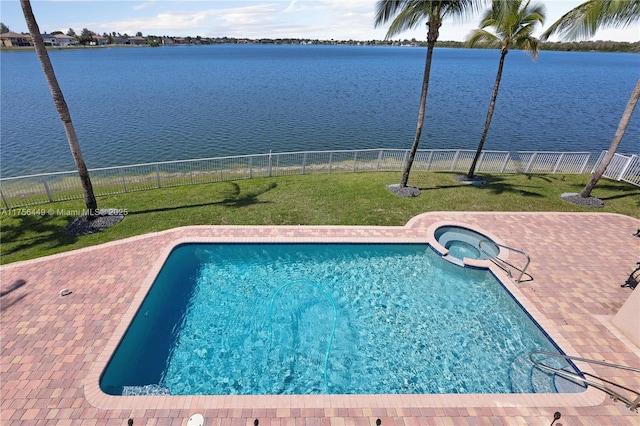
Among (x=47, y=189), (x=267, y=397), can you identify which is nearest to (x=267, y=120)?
(x=47, y=189)

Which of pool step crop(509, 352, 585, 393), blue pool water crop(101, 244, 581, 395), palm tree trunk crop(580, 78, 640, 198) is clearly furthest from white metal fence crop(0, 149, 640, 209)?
pool step crop(509, 352, 585, 393)

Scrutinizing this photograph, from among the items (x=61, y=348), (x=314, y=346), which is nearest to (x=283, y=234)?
(x=314, y=346)

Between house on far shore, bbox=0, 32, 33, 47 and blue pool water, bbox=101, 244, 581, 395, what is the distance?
203 meters

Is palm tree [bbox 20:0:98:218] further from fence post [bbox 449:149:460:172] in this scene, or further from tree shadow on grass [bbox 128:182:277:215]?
fence post [bbox 449:149:460:172]

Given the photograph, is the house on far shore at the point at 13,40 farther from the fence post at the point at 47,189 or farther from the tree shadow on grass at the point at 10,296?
the tree shadow on grass at the point at 10,296

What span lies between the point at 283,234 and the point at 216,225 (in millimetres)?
2911

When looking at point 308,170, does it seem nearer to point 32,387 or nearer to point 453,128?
point 32,387

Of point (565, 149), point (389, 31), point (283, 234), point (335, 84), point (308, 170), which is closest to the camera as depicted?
point (283, 234)

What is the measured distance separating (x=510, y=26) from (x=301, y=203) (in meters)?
12.4

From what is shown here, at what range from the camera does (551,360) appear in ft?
25.7

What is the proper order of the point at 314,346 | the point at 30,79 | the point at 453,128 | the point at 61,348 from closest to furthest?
1. the point at 61,348
2. the point at 314,346
3. the point at 453,128
4. the point at 30,79

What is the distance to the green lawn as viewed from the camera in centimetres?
1240

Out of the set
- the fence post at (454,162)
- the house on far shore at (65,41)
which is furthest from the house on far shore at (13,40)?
the fence post at (454,162)

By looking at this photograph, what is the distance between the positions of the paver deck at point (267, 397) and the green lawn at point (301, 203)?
0.94 metres
